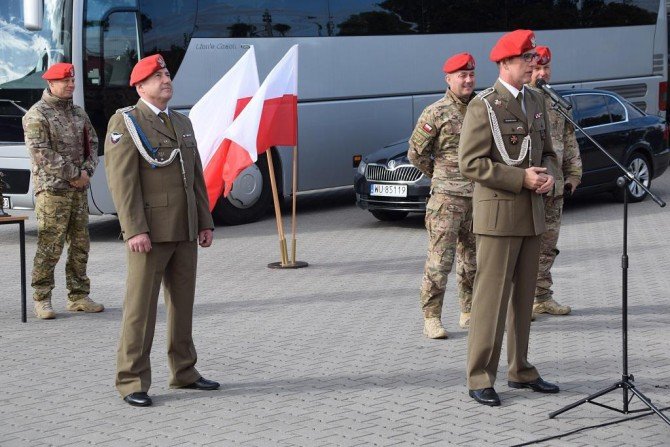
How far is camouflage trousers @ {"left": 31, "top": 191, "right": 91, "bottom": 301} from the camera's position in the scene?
32.4ft

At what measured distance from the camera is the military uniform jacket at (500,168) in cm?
670

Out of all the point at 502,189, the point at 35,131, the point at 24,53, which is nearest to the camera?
the point at 502,189

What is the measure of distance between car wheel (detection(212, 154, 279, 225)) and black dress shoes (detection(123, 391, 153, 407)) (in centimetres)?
852

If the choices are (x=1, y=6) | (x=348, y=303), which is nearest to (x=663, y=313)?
(x=348, y=303)

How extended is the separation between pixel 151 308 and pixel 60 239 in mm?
3100

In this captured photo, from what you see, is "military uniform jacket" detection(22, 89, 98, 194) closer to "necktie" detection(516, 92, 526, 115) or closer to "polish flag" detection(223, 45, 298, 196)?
"polish flag" detection(223, 45, 298, 196)

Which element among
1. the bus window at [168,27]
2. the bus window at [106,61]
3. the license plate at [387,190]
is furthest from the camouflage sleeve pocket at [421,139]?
the bus window at [168,27]

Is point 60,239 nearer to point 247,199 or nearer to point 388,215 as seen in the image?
point 247,199

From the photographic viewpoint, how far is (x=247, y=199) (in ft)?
51.9

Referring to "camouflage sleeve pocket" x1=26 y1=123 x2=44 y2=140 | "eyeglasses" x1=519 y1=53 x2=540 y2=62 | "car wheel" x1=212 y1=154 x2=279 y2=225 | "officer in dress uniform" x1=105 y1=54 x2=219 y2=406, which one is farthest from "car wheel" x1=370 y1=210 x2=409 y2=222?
"eyeglasses" x1=519 y1=53 x2=540 y2=62

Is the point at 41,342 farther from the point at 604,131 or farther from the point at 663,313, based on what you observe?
the point at 604,131

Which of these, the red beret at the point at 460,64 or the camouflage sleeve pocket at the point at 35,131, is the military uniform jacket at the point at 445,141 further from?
the camouflage sleeve pocket at the point at 35,131

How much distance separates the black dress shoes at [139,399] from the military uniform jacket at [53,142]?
3.31 metres

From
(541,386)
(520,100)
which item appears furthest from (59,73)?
(541,386)
